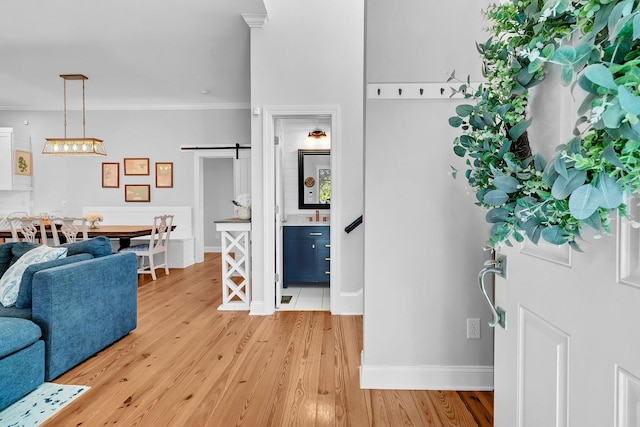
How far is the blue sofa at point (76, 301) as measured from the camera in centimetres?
214

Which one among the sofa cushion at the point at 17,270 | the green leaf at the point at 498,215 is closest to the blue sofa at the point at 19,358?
the sofa cushion at the point at 17,270

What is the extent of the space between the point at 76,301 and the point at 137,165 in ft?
14.5

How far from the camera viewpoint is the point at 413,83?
202cm

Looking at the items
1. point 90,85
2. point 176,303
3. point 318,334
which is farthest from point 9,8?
point 318,334

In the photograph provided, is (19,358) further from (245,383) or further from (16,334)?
(245,383)

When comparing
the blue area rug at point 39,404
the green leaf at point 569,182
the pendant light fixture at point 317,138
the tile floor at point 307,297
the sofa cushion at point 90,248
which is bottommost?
the blue area rug at point 39,404

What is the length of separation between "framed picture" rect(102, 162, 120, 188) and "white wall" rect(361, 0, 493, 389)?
5.74 m

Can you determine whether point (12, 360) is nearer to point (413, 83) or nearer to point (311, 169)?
point (413, 83)

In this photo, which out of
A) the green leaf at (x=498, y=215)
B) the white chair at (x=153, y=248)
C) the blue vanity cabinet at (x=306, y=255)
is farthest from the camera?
the white chair at (x=153, y=248)

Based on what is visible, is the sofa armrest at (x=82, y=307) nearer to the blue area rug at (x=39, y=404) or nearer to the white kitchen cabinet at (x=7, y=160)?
the blue area rug at (x=39, y=404)

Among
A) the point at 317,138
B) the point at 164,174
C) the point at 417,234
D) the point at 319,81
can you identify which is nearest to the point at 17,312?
the point at 417,234

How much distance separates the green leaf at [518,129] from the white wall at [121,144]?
18.8ft

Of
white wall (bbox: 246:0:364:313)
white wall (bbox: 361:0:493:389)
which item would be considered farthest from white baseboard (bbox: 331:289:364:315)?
white wall (bbox: 361:0:493:389)

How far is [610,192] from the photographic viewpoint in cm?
47
